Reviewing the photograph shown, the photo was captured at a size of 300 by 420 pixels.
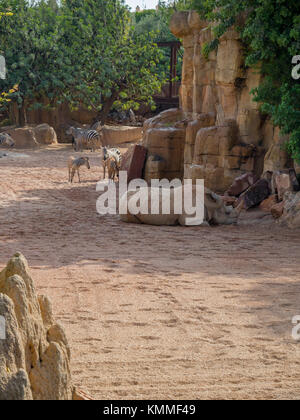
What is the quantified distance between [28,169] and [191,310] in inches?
582

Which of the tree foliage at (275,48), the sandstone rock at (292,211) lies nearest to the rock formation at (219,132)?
the tree foliage at (275,48)

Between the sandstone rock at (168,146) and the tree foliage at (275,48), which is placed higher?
the tree foliage at (275,48)

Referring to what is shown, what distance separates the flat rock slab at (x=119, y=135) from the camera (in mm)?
29053

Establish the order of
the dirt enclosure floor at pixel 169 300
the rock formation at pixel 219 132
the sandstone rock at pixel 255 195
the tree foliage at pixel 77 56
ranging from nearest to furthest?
the dirt enclosure floor at pixel 169 300 → the sandstone rock at pixel 255 195 → the rock formation at pixel 219 132 → the tree foliage at pixel 77 56

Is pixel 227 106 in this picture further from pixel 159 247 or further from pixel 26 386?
pixel 26 386

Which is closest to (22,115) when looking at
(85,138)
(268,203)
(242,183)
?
(85,138)

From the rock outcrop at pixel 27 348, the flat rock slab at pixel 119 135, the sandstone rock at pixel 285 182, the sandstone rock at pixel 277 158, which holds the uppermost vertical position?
the rock outcrop at pixel 27 348

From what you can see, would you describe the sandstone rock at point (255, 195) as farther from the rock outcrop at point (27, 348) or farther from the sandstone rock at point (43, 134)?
the sandstone rock at point (43, 134)

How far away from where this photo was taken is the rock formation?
1456cm

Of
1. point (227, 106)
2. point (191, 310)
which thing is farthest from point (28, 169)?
point (191, 310)

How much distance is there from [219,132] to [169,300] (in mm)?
9031

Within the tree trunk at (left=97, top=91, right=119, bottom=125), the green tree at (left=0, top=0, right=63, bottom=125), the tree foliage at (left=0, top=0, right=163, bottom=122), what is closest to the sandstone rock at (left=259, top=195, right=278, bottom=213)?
the tree foliage at (left=0, top=0, right=163, bottom=122)

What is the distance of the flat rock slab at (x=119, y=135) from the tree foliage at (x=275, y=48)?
50.1 ft

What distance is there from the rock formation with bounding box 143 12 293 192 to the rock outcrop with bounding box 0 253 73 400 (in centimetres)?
1074
